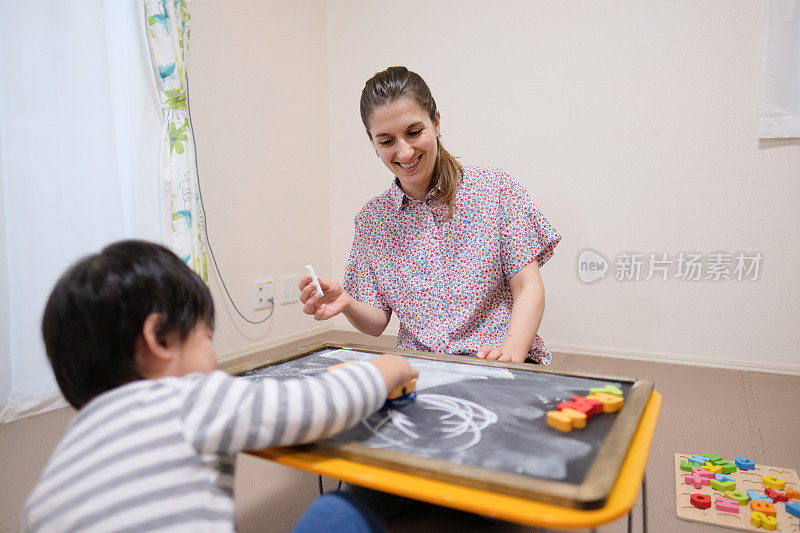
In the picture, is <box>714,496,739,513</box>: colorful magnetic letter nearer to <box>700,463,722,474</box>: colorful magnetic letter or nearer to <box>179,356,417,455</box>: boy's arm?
<box>700,463,722,474</box>: colorful magnetic letter

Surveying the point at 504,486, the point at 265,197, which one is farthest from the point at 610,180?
the point at 504,486

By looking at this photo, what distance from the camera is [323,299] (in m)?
1.21

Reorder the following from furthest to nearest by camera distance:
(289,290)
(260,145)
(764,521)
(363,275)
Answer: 1. (289,290)
2. (260,145)
3. (363,275)
4. (764,521)

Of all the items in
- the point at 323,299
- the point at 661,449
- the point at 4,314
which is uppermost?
the point at 323,299

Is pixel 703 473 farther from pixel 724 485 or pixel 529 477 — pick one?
pixel 529 477

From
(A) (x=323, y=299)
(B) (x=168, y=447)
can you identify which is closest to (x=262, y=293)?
(A) (x=323, y=299)

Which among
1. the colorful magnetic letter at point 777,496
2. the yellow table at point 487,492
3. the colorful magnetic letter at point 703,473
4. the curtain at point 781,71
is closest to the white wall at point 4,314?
the yellow table at point 487,492

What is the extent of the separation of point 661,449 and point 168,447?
4.36 feet

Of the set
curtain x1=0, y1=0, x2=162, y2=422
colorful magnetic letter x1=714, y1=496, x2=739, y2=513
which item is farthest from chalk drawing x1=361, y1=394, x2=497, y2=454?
curtain x1=0, y1=0, x2=162, y2=422

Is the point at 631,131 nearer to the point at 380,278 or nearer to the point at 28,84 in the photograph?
the point at 380,278

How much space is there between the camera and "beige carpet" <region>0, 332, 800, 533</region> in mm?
1118

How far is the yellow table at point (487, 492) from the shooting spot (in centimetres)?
45

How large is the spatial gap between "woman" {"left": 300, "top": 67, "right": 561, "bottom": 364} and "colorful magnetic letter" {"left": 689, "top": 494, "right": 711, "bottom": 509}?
1.37 feet

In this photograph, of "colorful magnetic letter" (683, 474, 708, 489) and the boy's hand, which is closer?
the boy's hand
